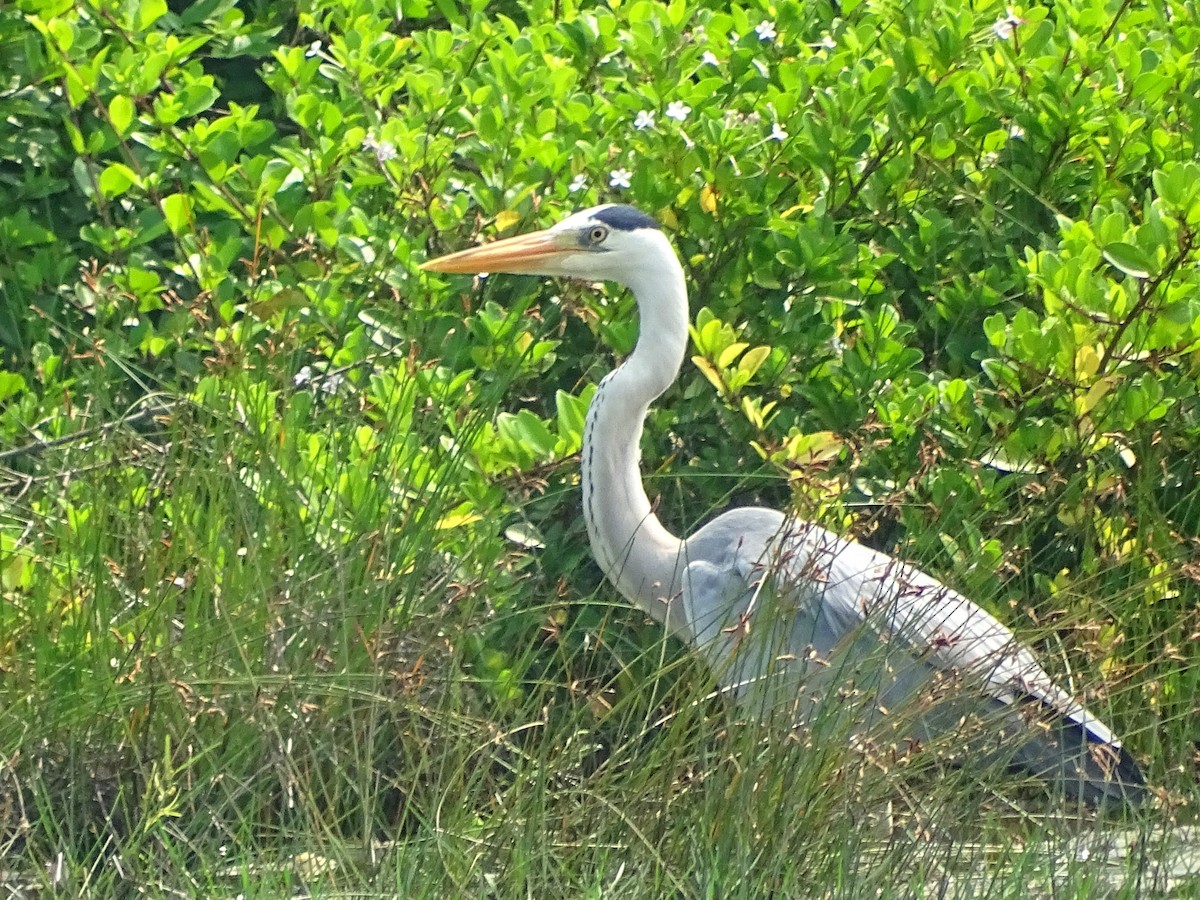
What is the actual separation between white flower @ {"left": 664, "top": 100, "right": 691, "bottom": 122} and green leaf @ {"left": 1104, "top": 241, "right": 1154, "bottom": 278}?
0.96m

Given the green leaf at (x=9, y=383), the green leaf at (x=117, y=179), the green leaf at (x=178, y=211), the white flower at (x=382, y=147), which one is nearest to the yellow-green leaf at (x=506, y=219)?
the white flower at (x=382, y=147)

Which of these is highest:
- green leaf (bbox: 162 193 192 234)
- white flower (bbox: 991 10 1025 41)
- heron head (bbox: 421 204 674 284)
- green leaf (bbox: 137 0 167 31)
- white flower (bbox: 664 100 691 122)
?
white flower (bbox: 991 10 1025 41)

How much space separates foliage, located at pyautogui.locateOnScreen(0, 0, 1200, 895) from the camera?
2.95m

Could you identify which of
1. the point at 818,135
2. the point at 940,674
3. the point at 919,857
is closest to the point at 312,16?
the point at 818,135

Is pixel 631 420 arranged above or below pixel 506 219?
below

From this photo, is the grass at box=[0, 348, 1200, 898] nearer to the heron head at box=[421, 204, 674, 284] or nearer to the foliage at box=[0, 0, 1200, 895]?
the foliage at box=[0, 0, 1200, 895]

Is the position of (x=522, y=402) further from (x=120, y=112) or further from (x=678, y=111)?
(x=120, y=112)

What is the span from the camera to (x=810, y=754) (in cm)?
286

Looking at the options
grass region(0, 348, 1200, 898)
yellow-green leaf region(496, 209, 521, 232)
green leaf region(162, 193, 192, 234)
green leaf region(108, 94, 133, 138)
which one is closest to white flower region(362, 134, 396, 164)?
yellow-green leaf region(496, 209, 521, 232)

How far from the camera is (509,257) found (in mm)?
3732

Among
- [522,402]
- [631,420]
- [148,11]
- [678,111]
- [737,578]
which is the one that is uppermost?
[678,111]

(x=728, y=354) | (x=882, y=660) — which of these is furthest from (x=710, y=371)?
(x=882, y=660)

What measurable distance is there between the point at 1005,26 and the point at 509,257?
138 centimetres

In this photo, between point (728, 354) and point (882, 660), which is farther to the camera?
point (728, 354)
